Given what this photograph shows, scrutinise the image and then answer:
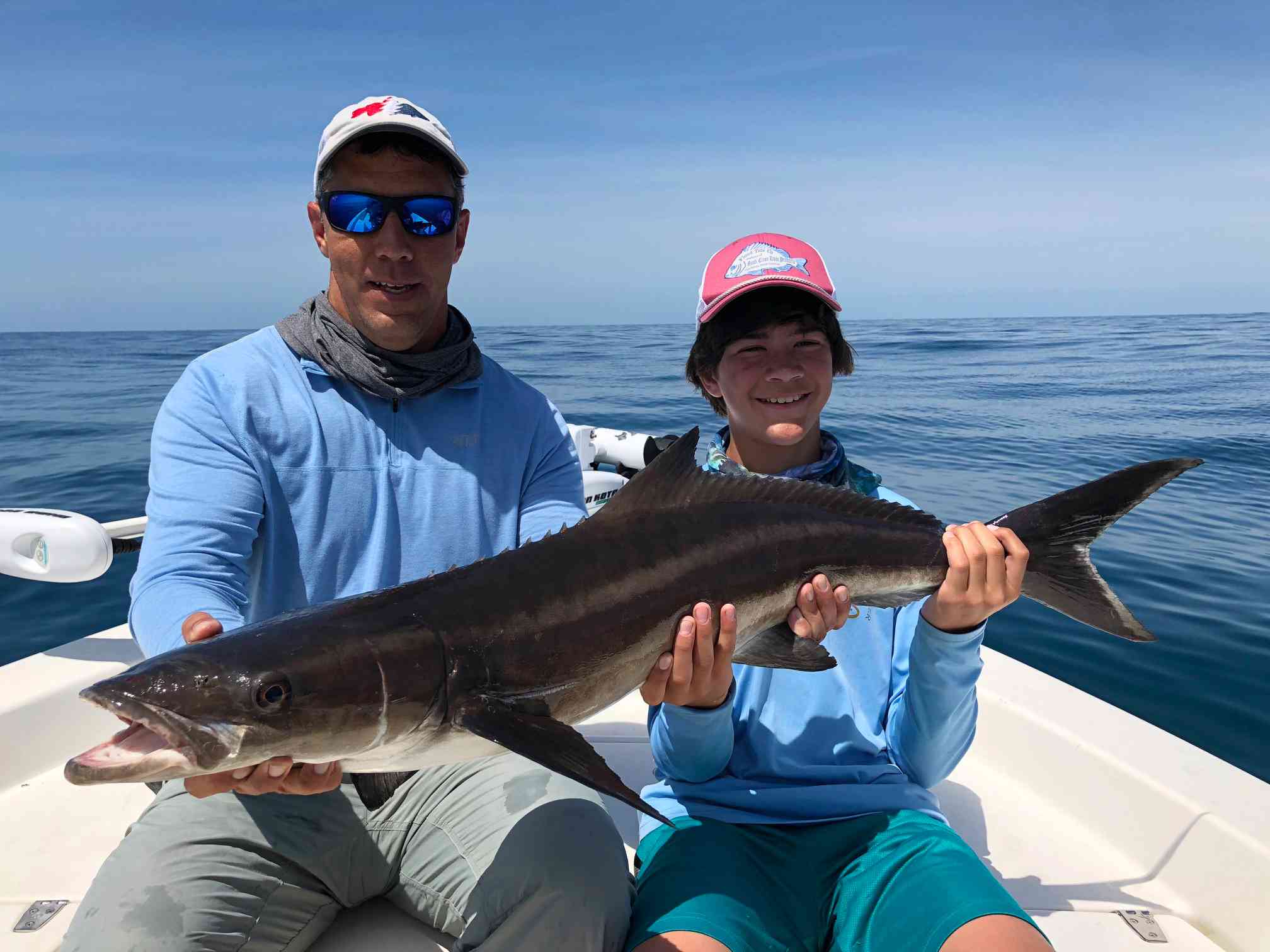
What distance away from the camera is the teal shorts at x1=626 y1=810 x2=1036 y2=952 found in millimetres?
2316

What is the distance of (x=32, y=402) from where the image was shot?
62.1ft

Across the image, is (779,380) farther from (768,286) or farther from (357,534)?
(357,534)

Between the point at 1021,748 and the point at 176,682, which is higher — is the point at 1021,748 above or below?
below

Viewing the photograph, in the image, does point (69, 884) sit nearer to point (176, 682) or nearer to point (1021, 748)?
point (176, 682)

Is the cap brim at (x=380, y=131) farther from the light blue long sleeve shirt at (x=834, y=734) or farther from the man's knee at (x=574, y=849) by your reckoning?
the man's knee at (x=574, y=849)

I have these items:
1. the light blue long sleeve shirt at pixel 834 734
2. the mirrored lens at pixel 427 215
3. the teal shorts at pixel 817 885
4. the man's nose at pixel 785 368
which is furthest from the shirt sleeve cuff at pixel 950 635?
the mirrored lens at pixel 427 215

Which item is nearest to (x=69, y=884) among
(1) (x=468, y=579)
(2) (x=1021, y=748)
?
(1) (x=468, y=579)

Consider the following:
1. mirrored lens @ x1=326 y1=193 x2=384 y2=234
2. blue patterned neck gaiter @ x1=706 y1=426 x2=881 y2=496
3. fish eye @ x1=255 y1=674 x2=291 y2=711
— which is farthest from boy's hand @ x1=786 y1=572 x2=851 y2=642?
mirrored lens @ x1=326 y1=193 x2=384 y2=234

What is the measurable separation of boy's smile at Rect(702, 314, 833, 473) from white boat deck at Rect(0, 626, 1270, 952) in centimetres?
178

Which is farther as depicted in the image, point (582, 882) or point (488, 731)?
point (582, 882)

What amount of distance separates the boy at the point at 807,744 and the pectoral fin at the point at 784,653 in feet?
0.18

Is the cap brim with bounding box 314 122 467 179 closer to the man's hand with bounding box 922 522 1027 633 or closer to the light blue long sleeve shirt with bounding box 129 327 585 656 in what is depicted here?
the light blue long sleeve shirt with bounding box 129 327 585 656

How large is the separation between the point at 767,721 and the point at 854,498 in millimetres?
857

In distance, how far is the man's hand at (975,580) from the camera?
9.14 ft
